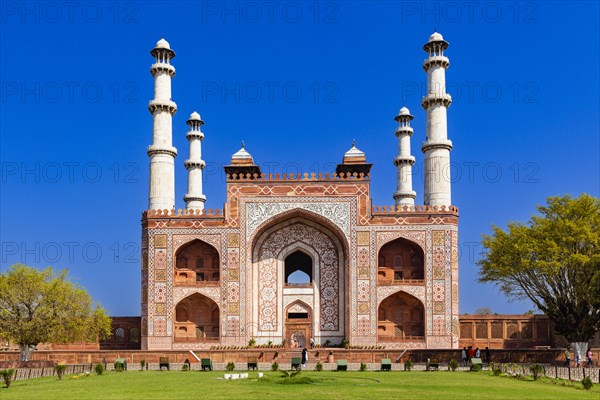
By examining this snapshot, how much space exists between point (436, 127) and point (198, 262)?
14.3m

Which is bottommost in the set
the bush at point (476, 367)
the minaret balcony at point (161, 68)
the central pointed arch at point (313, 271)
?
the bush at point (476, 367)

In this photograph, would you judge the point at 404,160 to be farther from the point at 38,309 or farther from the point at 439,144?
the point at 38,309

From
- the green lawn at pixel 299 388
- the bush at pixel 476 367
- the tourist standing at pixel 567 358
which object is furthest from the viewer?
the tourist standing at pixel 567 358

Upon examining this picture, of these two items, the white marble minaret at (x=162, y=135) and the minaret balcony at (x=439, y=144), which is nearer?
the minaret balcony at (x=439, y=144)

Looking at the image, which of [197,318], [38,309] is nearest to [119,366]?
[38,309]

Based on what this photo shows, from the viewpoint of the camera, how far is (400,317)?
132 ft

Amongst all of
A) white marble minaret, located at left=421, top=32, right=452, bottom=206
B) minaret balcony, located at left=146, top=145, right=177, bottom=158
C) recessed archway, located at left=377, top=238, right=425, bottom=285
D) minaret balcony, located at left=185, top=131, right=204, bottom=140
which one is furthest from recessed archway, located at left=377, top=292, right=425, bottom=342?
minaret balcony, located at left=185, top=131, right=204, bottom=140

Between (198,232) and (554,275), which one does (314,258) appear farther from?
(554,275)

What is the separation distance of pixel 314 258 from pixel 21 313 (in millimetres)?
14711

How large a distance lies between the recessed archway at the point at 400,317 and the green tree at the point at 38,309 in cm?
1428

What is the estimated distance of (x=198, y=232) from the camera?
39969 millimetres

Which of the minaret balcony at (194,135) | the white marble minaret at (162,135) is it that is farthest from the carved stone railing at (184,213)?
the minaret balcony at (194,135)

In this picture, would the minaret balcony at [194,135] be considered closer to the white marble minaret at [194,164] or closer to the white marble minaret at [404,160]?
the white marble minaret at [194,164]

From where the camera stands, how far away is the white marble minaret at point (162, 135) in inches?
1641
